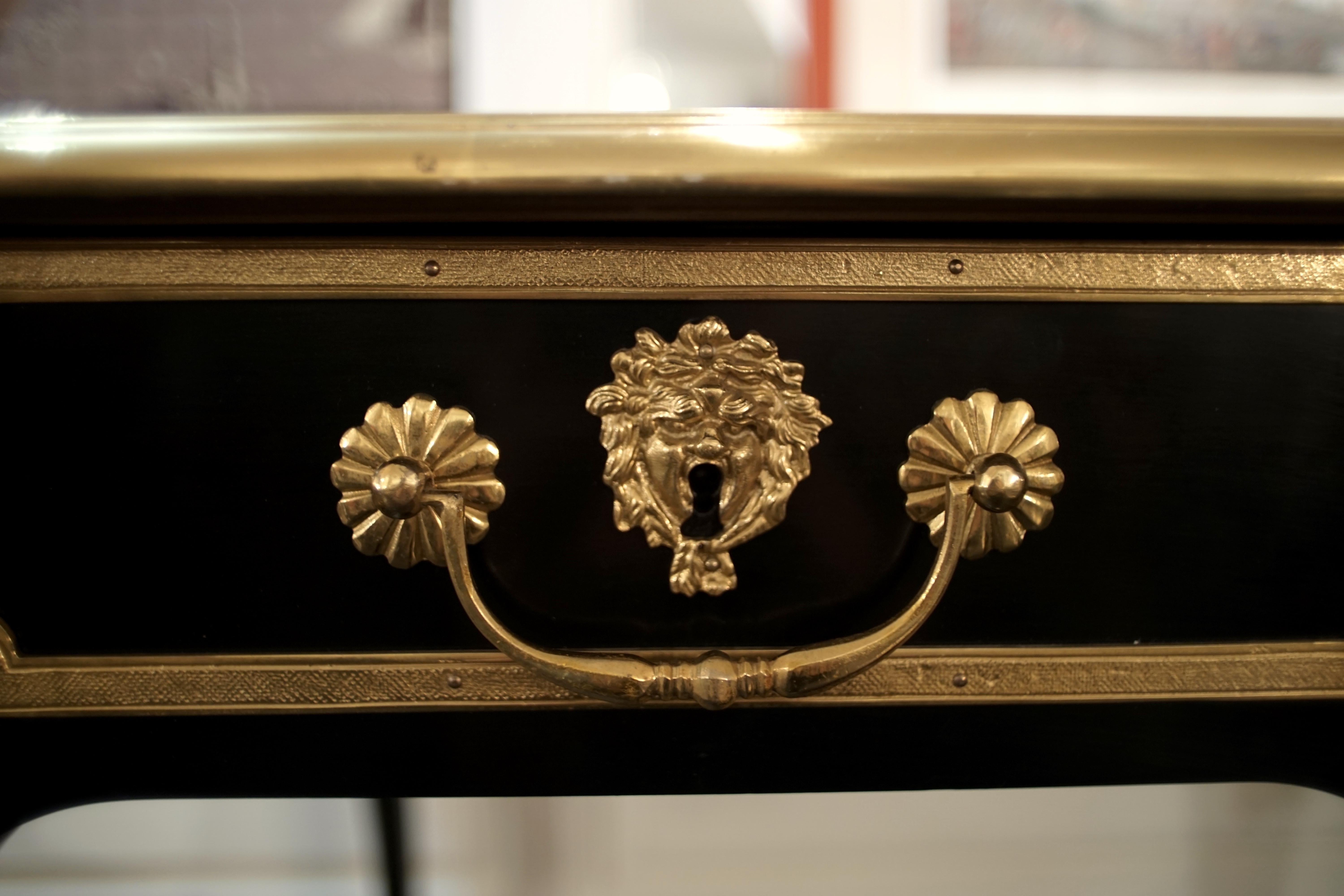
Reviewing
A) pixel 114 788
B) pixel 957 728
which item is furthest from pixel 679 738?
pixel 114 788

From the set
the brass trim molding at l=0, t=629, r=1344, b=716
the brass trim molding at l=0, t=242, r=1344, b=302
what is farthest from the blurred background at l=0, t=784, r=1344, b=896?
the brass trim molding at l=0, t=242, r=1344, b=302

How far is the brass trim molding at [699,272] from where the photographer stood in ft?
0.77

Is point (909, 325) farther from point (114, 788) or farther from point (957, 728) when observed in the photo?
point (114, 788)

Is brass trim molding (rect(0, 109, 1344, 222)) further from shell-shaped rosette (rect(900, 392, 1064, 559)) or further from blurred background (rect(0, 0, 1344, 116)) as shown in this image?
blurred background (rect(0, 0, 1344, 116))

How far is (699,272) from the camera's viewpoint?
9.3 inches

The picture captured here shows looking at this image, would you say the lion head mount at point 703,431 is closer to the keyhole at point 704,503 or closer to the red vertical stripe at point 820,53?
the keyhole at point 704,503

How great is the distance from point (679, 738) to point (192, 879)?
30.6 inches

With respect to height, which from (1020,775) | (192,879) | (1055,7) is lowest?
(1020,775)

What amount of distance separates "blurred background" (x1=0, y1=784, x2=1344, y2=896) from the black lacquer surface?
546 mm

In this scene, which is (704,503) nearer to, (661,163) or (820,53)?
(661,163)

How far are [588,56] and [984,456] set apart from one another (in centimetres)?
56

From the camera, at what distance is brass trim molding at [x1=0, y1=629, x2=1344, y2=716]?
251 millimetres

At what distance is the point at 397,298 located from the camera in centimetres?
24

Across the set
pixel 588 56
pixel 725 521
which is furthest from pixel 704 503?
pixel 588 56
